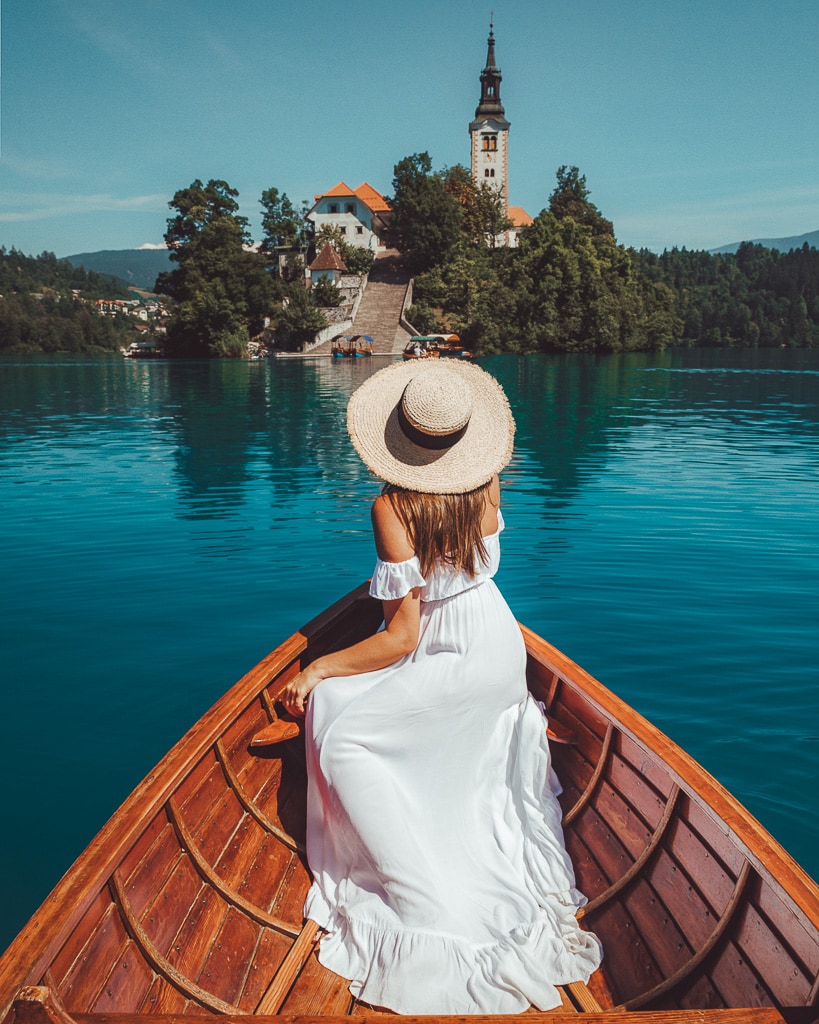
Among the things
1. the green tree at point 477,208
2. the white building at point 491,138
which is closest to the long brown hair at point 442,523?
the green tree at point 477,208

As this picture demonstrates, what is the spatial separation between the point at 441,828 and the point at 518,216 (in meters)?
84.2

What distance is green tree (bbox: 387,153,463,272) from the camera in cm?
5606

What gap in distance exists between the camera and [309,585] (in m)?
7.77

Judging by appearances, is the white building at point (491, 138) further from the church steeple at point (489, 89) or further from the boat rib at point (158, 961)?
the boat rib at point (158, 961)

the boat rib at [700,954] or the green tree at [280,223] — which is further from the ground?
the green tree at [280,223]

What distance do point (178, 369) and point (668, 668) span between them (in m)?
40.4

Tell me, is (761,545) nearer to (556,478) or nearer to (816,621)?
(816,621)

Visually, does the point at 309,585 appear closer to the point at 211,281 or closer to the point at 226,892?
the point at 226,892

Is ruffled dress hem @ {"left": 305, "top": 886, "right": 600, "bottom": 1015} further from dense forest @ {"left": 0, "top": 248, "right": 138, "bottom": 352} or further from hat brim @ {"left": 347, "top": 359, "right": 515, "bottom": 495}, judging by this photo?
dense forest @ {"left": 0, "top": 248, "right": 138, "bottom": 352}

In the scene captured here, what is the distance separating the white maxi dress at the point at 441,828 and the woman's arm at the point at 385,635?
44 millimetres

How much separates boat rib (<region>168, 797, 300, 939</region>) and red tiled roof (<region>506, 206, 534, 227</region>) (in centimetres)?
8148

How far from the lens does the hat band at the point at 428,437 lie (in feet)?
7.84

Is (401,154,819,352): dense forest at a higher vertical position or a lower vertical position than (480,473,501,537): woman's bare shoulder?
higher

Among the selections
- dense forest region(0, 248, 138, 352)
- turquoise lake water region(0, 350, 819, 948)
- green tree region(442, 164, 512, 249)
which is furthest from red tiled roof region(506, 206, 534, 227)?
turquoise lake water region(0, 350, 819, 948)
